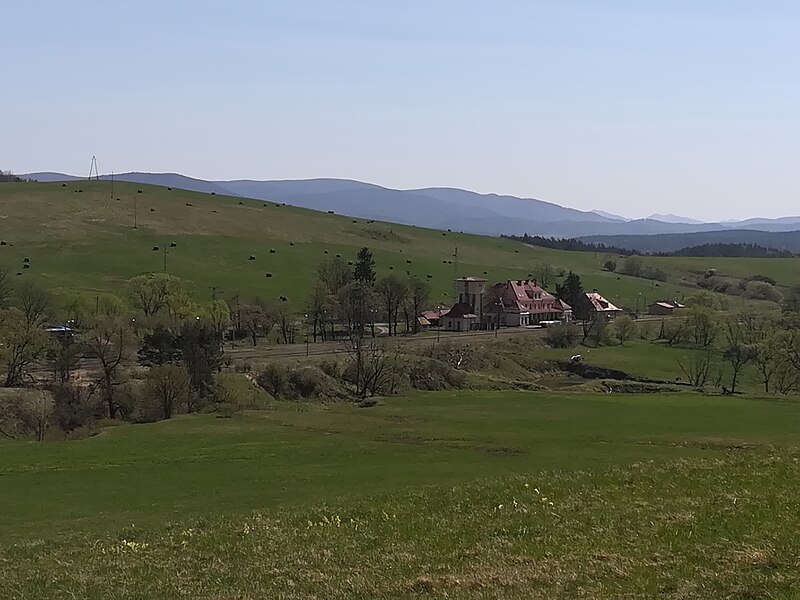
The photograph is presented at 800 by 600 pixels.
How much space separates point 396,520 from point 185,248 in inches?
5438

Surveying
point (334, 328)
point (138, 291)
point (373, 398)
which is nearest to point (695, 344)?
point (334, 328)

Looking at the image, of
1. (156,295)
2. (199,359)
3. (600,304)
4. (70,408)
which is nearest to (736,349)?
(600,304)

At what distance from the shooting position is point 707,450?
4328 centimetres

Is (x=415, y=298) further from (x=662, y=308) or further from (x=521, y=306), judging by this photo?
(x=662, y=308)

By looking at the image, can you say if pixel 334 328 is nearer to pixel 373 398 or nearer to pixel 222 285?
pixel 222 285

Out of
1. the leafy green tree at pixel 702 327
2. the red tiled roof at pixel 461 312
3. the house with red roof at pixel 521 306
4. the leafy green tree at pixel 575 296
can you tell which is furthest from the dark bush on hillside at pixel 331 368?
the leafy green tree at pixel 575 296

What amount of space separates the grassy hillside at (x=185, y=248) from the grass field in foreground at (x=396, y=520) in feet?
278

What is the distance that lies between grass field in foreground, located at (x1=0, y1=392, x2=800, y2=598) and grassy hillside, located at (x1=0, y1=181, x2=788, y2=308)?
84.6 metres

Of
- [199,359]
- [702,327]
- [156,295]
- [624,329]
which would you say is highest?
[156,295]

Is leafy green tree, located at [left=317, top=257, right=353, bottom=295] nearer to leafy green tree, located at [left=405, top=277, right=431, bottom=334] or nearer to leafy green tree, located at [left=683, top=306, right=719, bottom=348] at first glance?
leafy green tree, located at [left=405, top=277, right=431, bottom=334]

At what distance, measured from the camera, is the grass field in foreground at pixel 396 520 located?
15.0 m

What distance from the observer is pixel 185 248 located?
153 metres

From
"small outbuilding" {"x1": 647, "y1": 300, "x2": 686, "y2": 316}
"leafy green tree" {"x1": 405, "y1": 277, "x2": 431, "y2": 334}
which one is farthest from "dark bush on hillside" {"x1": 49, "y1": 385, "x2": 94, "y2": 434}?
"small outbuilding" {"x1": 647, "y1": 300, "x2": 686, "y2": 316}

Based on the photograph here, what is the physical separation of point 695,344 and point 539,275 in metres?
53.5
